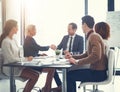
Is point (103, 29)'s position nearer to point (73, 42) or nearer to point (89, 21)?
point (89, 21)

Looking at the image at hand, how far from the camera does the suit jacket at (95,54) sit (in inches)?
126

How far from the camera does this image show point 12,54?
3619mm

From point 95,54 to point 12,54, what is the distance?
118cm

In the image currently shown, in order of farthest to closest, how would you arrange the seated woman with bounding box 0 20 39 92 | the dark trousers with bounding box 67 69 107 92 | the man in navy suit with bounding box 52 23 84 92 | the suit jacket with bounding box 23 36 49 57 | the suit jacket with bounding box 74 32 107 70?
the man in navy suit with bounding box 52 23 84 92
the suit jacket with bounding box 23 36 49 57
the seated woman with bounding box 0 20 39 92
the dark trousers with bounding box 67 69 107 92
the suit jacket with bounding box 74 32 107 70

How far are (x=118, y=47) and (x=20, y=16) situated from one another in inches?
104

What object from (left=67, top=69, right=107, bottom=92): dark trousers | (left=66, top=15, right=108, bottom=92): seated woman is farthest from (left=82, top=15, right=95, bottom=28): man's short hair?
(left=67, top=69, right=107, bottom=92): dark trousers

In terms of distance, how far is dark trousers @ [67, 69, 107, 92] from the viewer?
332 centimetres

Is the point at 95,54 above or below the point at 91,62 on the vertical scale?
above

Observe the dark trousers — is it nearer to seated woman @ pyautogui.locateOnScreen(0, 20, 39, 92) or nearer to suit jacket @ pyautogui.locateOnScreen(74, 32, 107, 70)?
suit jacket @ pyautogui.locateOnScreen(74, 32, 107, 70)

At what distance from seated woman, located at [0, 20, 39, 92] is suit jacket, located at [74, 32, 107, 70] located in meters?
0.79

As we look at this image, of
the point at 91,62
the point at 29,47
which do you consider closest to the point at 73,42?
the point at 29,47

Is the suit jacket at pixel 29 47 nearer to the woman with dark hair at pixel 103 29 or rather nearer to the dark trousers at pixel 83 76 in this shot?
the dark trousers at pixel 83 76

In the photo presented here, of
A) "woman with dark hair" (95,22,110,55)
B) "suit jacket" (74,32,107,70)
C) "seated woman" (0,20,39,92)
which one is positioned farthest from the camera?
"seated woman" (0,20,39,92)

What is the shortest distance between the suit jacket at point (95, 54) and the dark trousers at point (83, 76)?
0.07 m
